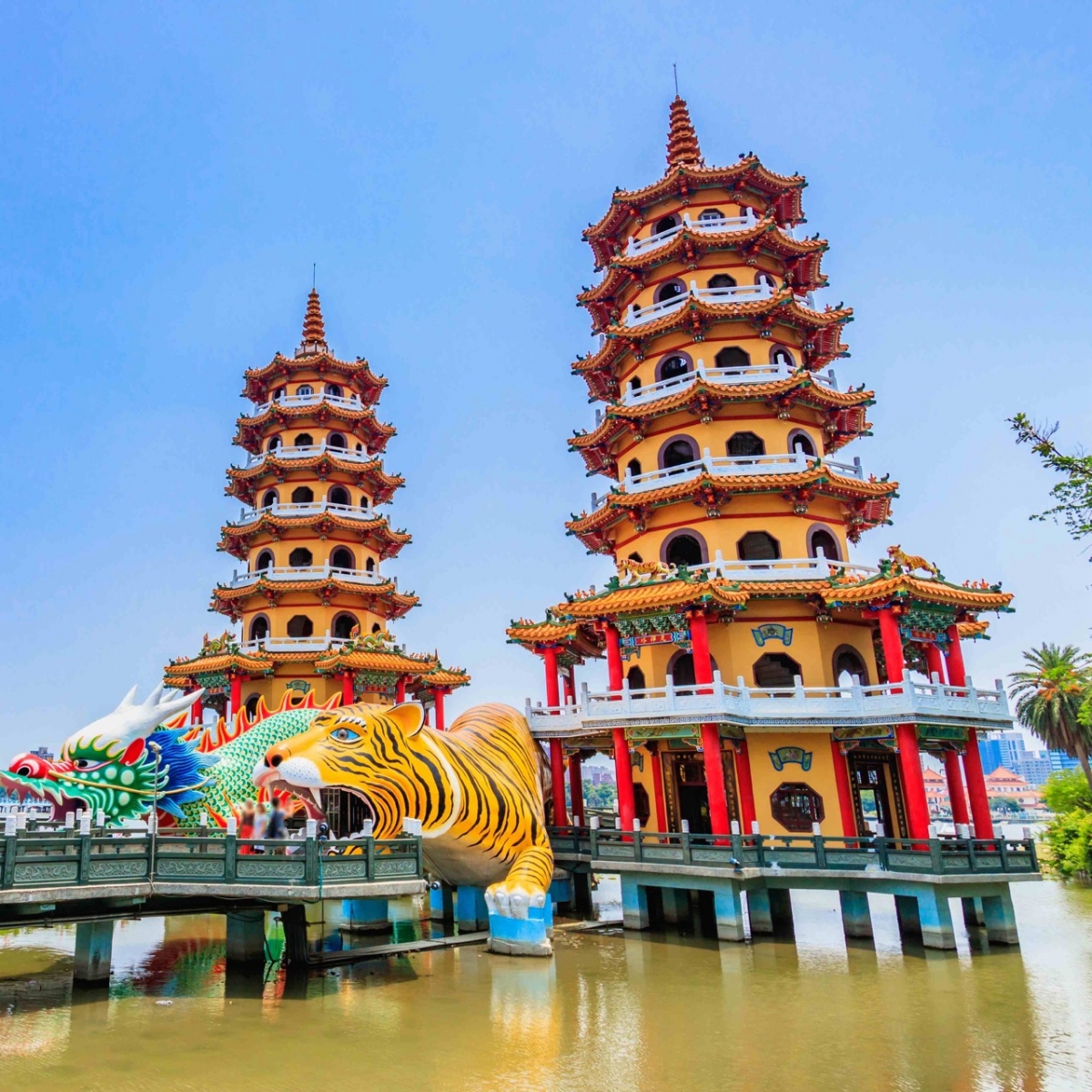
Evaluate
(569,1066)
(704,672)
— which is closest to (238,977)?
(569,1066)

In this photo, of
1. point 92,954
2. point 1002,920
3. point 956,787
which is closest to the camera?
point 92,954

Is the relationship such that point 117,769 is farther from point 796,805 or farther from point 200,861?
point 796,805

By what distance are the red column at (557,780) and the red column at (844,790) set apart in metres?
6.79

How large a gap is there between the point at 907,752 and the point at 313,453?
937 inches

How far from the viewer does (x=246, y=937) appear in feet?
51.3

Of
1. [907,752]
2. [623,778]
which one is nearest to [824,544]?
[907,752]

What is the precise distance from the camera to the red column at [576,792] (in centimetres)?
2467

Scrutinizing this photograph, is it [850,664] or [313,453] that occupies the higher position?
[313,453]

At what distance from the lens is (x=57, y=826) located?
16.3m

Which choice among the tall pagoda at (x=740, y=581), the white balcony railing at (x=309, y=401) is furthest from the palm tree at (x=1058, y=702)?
the white balcony railing at (x=309, y=401)

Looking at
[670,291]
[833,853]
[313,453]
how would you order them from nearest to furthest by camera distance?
[833,853] → [670,291] → [313,453]

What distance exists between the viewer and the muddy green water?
395 inches

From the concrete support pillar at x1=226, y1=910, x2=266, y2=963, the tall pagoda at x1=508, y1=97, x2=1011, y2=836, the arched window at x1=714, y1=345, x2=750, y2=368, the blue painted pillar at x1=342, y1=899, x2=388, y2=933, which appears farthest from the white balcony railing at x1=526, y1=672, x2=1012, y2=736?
the arched window at x1=714, y1=345, x2=750, y2=368

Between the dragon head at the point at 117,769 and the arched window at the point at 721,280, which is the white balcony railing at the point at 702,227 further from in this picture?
the dragon head at the point at 117,769
